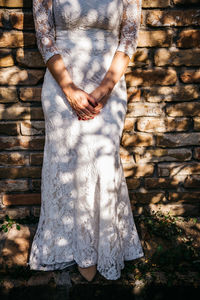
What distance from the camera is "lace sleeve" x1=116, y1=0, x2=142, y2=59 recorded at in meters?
1.65

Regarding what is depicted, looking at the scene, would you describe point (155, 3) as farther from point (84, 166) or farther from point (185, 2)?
point (84, 166)

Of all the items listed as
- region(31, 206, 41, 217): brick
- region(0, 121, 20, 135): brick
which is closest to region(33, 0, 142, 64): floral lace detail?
region(0, 121, 20, 135): brick


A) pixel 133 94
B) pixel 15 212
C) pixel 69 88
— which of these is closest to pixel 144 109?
pixel 133 94

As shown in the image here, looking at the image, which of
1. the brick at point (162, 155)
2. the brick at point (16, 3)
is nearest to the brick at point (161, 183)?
the brick at point (162, 155)

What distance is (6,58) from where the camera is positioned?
77.2 inches

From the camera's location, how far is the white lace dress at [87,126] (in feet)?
5.23

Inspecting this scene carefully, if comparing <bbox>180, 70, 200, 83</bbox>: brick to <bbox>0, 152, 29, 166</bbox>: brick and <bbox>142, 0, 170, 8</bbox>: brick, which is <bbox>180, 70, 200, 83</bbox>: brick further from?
<bbox>0, 152, 29, 166</bbox>: brick

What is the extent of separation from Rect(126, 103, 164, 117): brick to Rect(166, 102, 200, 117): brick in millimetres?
80

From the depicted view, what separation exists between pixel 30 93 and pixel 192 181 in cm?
166

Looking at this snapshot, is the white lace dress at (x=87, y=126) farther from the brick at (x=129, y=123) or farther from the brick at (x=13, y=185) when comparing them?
the brick at (x=13, y=185)

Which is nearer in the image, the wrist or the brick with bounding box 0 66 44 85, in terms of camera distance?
the wrist

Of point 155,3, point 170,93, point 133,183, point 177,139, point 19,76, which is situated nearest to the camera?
point 155,3

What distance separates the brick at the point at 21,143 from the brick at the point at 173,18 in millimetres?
1314

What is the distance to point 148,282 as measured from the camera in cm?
178
